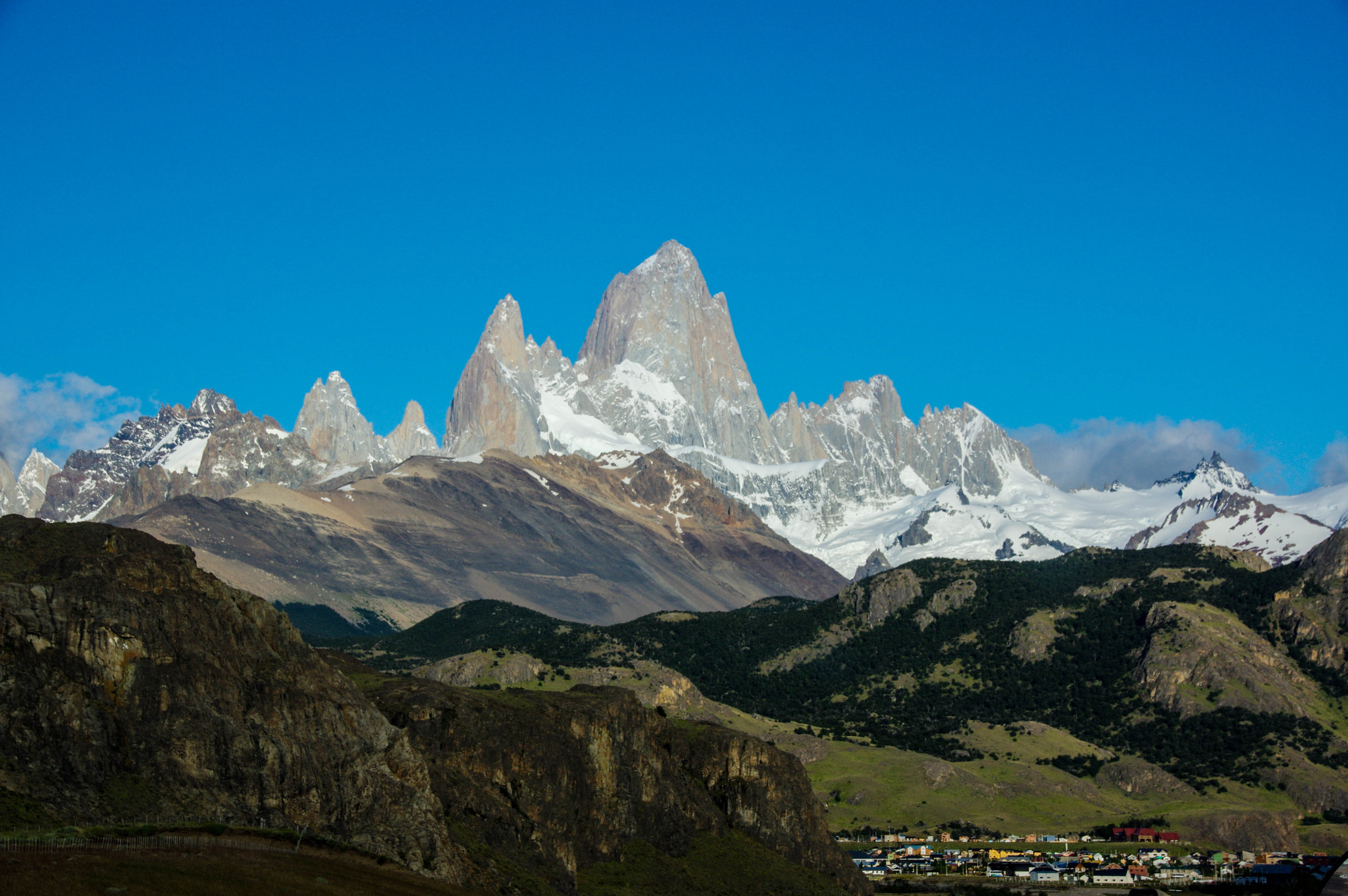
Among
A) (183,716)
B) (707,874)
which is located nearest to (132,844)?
(183,716)

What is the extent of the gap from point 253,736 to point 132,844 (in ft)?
64.4

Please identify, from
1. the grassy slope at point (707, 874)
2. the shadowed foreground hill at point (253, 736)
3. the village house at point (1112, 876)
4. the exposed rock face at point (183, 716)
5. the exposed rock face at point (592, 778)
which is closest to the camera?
the exposed rock face at point (183, 716)

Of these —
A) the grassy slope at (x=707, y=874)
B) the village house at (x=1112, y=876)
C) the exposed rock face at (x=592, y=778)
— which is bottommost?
the grassy slope at (x=707, y=874)

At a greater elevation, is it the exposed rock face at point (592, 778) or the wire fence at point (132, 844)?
the exposed rock face at point (592, 778)

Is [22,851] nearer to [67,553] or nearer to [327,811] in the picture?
[327,811]

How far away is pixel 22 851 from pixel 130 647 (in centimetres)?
2677

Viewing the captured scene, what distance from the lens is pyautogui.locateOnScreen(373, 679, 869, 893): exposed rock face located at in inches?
4592

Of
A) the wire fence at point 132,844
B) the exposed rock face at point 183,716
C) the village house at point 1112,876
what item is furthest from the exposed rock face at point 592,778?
the village house at point 1112,876

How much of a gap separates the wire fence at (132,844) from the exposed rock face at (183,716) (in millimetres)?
6635

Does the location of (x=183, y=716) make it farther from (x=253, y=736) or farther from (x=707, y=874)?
(x=707, y=874)

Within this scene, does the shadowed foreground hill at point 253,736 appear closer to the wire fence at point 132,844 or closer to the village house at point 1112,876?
the wire fence at point 132,844

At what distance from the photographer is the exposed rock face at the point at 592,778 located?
383ft

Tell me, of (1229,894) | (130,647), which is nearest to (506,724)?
(130,647)

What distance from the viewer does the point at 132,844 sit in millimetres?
71438
